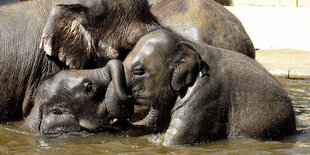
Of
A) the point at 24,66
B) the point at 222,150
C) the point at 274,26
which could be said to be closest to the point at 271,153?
the point at 222,150

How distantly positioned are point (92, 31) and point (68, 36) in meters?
0.28

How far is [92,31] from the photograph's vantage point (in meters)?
6.94

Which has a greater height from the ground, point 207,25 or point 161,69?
point 161,69

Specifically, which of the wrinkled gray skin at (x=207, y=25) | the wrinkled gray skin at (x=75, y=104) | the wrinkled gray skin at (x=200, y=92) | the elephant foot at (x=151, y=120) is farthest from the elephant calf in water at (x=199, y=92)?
the wrinkled gray skin at (x=207, y=25)

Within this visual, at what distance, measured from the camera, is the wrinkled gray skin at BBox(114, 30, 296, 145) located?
604cm

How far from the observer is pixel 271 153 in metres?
5.67

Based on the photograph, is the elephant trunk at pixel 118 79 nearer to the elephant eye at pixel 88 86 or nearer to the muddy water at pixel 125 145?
the elephant eye at pixel 88 86

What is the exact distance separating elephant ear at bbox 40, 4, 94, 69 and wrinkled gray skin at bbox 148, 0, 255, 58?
1336mm

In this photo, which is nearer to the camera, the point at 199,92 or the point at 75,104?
the point at 199,92

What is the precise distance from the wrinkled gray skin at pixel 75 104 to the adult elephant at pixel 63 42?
1.11 feet

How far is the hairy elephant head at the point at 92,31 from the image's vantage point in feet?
22.5

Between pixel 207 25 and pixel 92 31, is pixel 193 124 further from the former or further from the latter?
pixel 207 25

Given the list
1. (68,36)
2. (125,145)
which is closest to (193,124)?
(125,145)

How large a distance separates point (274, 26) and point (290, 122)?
10.4 meters
